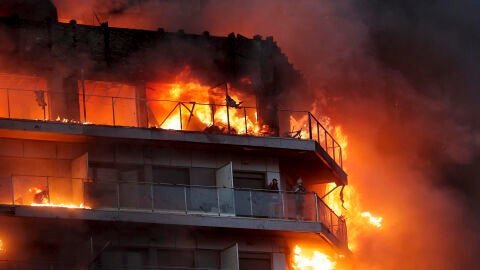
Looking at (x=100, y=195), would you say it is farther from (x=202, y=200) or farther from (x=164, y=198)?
(x=202, y=200)

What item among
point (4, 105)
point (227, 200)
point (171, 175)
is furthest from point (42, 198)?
point (227, 200)

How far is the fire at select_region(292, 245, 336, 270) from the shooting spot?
2527 inches

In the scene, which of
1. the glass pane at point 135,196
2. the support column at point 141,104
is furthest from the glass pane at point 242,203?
the support column at point 141,104

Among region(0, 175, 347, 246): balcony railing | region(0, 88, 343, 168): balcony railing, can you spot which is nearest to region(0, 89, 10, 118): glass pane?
region(0, 88, 343, 168): balcony railing

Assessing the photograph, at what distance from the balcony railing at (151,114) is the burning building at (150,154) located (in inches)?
2.3

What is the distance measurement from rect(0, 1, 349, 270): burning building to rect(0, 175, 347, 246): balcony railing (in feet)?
0.16

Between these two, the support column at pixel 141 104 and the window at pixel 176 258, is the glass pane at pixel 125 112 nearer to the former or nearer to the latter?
the support column at pixel 141 104

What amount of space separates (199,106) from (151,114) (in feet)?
6.92

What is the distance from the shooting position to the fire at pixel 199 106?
212 feet

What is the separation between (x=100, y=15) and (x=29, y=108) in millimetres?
8745

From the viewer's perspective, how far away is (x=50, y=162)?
6141 cm

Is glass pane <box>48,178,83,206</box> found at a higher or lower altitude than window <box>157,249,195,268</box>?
higher

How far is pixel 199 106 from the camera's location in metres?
65.2

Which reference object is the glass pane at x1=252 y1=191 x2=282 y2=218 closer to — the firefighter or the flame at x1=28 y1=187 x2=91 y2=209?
the flame at x1=28 y1=187 x2=91 y2=209
